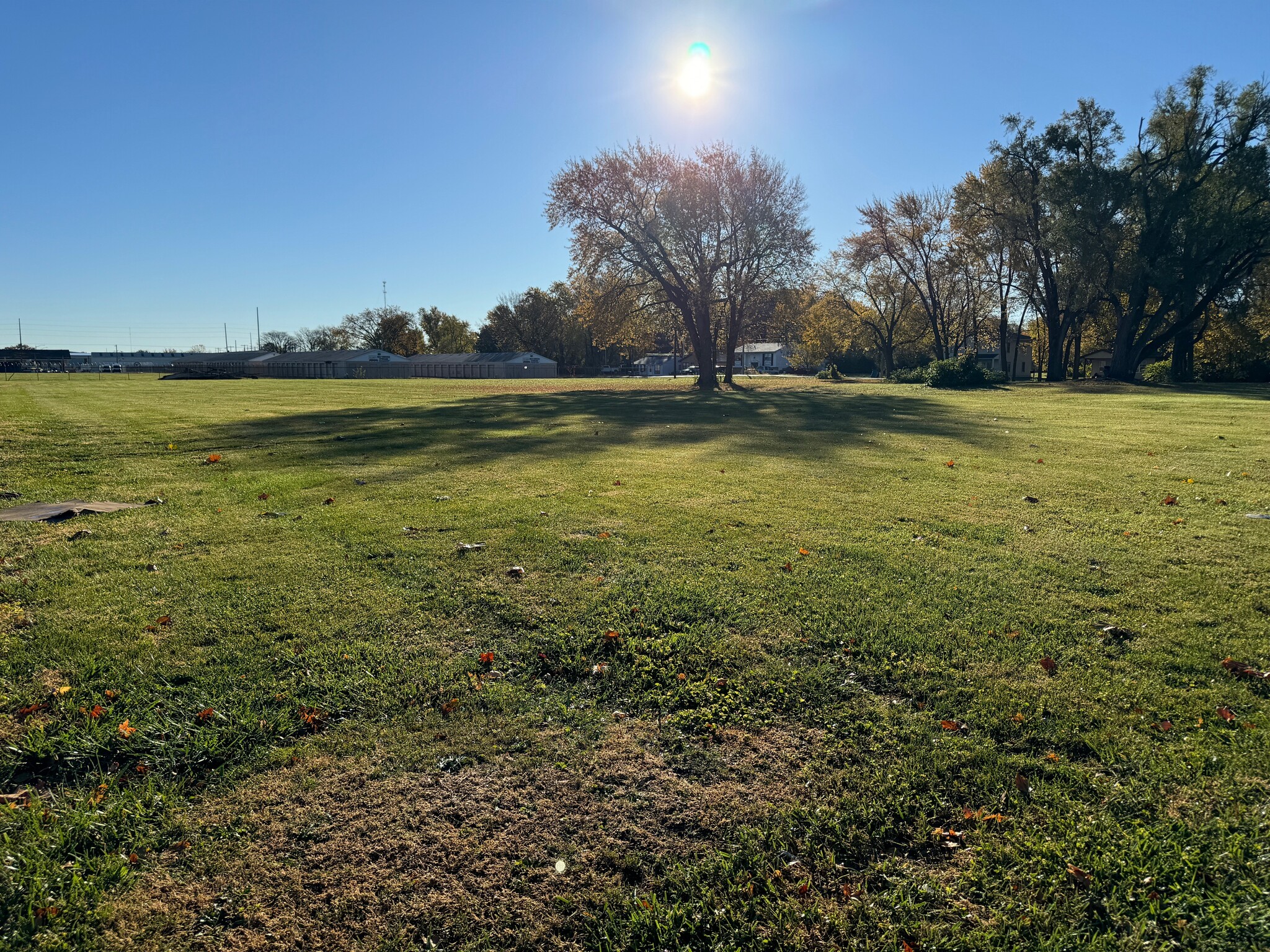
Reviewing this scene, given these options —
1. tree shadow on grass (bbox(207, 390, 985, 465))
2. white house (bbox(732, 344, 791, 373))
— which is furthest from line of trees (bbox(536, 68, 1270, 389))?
white house (bbox(732, 344, 791, 373))

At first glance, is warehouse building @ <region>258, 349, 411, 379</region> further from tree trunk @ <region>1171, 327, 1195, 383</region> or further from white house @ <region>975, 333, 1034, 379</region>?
tree trunk @ <region>1171, 327, 1195, 383</region>

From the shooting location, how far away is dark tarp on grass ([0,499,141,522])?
21.5ft

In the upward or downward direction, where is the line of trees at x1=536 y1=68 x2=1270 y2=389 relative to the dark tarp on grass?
upward

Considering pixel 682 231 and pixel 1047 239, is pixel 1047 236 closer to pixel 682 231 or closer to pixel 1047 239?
pixel 1047 239

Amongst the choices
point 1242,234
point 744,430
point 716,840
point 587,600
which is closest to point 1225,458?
point 744,430

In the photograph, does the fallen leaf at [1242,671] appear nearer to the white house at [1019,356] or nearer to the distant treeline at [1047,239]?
the distant treeline at [1047,239]

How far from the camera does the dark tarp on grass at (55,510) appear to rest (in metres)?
6.56

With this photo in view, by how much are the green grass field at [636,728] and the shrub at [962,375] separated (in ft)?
108

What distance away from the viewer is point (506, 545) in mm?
5766

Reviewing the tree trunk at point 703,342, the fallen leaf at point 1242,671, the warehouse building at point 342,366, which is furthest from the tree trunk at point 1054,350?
the warehouse building at point 342,366

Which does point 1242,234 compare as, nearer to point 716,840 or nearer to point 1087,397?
point 1087,397

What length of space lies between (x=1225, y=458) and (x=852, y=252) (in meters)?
47.3

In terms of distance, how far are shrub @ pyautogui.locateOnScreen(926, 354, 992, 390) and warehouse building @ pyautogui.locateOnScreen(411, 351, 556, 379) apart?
6003 cm

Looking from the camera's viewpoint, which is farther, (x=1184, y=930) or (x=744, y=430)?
(x=744, y=430)
